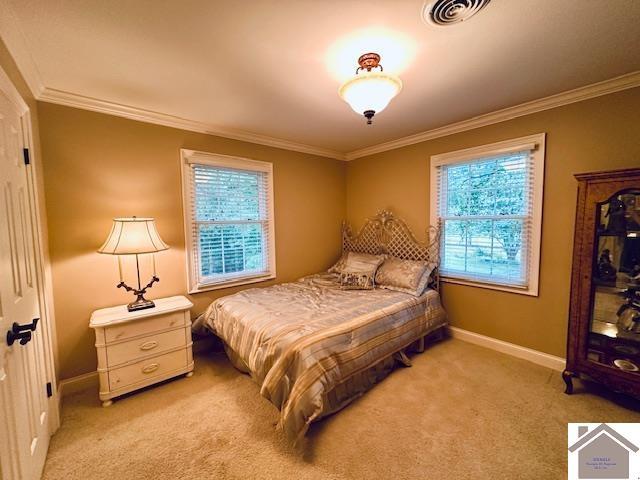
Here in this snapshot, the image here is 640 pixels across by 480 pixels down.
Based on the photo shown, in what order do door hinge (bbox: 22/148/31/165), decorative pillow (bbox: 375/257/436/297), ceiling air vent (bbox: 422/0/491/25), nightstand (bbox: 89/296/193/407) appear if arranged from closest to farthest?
ceiling air vent (bbox: 422/0/491/25) < door hinge (bbox: 22/148/31/165) < nightstand (bbox: 89/296/193/407) < decorative pillow (bbox: 375/257/436/297)

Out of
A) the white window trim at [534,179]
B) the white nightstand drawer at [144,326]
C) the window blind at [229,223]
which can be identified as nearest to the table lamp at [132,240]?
the white nightstand drawer at [144,326]

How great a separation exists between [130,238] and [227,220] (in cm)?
104

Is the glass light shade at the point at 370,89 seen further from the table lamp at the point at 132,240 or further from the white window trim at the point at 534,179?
the table lamp at the point at 132,240

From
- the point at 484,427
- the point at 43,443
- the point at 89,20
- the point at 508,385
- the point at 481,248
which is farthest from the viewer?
the point at 481,248

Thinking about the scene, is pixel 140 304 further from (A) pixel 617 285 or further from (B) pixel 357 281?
(A) pixel 617 285

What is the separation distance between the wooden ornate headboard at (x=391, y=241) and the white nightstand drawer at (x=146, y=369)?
267 cm

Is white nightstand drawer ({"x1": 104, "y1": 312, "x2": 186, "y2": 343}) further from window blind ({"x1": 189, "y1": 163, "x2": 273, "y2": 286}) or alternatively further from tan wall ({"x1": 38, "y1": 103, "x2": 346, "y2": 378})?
window blind ({"x1": 189, "y1": 163, "x2": 273, "y2": 286})

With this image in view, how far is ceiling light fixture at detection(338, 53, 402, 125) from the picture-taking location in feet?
5.14

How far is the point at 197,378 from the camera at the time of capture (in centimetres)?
240

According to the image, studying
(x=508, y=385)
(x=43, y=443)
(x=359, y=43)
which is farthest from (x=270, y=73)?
(x=508, y=385)

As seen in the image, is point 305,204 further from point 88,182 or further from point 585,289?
point 585,289

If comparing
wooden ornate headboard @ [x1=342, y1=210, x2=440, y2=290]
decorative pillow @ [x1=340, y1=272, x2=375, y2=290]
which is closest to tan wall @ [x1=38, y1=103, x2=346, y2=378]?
decorative pillow @ [x1=340, y1=272, x2=375, y2=290]

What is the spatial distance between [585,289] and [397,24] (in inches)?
88.5

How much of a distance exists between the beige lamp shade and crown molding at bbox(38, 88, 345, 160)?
1007mm
